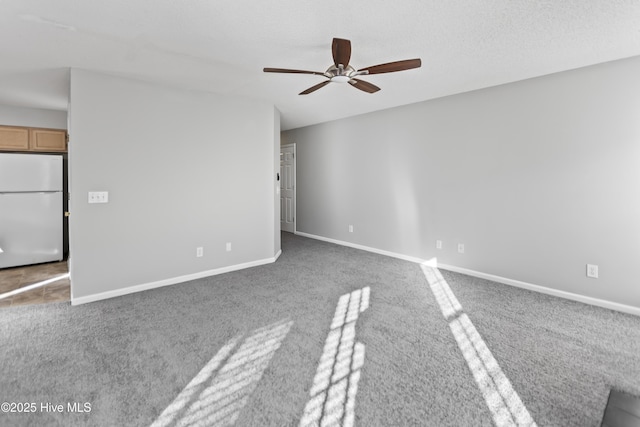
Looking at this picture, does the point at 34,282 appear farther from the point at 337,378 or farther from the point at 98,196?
the point at 337,378

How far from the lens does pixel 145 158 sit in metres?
3.44

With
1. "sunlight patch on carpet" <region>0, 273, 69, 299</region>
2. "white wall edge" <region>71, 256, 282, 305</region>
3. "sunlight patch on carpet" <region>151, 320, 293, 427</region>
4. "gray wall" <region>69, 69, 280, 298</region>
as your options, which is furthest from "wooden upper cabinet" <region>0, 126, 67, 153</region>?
"sunlight patch on carpet" <region>151, 320, 293, 427</region>

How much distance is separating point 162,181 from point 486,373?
12.1 feet

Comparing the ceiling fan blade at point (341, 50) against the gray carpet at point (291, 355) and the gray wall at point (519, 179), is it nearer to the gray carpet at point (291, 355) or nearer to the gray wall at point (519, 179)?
the gray wall at point (519, 179)

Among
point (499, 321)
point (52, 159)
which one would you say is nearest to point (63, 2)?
point (52, 159)

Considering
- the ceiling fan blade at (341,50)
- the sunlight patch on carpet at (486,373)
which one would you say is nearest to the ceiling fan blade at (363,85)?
the ceiling fan blade at (341,50)

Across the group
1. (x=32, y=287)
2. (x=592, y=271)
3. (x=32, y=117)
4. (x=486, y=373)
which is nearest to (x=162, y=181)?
(x=32, y=287)

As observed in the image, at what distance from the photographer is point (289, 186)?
22.7ft

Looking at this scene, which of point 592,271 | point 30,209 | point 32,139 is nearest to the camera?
point 592,271

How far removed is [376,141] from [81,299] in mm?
4469

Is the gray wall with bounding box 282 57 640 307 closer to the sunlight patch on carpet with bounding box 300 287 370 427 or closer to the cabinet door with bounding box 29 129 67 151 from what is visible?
the sunlight patch on carpet with bounding box 300 287 370 427

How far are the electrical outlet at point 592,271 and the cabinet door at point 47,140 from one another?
7056 mm

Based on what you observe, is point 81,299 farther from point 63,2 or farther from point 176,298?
point 63,2

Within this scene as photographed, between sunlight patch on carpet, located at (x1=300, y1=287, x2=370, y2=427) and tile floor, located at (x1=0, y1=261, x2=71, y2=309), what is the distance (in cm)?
293
